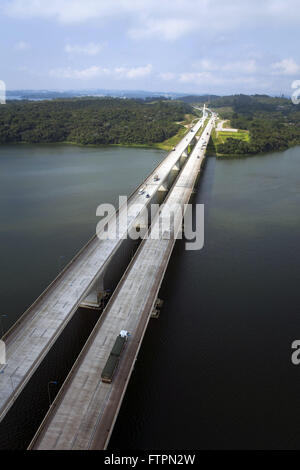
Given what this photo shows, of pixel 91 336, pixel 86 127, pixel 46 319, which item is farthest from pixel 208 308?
pixel 86 127

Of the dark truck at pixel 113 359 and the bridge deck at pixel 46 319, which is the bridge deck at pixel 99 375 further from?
the bridge deck at pixel 46 319

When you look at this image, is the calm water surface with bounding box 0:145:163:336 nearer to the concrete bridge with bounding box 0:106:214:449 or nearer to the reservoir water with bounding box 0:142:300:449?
the reservoir water with bounding box 0:142:300:449

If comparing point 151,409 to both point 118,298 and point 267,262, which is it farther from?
point 267,262

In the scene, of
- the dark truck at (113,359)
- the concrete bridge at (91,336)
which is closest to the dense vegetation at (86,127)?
the concrete bridge at (91,336)

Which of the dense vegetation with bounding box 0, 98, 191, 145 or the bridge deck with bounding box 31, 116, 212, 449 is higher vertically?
the dense vegetation with bounding box 0, 98, 191, 145

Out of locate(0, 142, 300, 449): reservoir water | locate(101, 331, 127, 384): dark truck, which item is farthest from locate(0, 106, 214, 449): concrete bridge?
locate(0, 142, 300, 449): reservoir water

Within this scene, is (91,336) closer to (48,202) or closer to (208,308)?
(208,308)

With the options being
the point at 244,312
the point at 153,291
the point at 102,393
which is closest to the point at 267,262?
the point at 244,312
